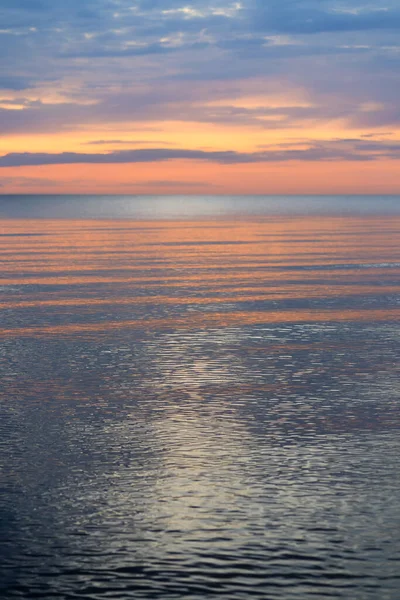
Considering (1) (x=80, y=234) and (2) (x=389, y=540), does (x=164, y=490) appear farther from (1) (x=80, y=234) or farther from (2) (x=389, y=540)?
(1) (x=80, y=234)

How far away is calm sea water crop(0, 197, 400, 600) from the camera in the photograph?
31.0ft

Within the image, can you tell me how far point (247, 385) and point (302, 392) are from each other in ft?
3.68

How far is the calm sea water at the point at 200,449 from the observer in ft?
31.0

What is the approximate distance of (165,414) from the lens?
1573cm

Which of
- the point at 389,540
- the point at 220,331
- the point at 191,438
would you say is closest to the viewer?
the point at 389,540

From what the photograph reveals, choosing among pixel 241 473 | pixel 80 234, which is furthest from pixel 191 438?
pixel 80 234

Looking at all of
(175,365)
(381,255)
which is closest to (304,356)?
(175,365)

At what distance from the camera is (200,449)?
529 inches

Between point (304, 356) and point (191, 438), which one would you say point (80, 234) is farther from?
point (191, 438)

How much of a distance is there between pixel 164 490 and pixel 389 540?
113 inches

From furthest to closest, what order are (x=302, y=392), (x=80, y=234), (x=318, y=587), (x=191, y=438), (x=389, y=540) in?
(x=80, y=234) < (x=302, y=392) < (x=191, y=438) < (x=389, y=540) < (x=318, y=587)

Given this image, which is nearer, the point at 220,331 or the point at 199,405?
the point at 199,405

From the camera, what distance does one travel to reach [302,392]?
693 inches

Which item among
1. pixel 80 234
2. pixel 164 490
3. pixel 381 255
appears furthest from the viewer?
pixel 80 234
